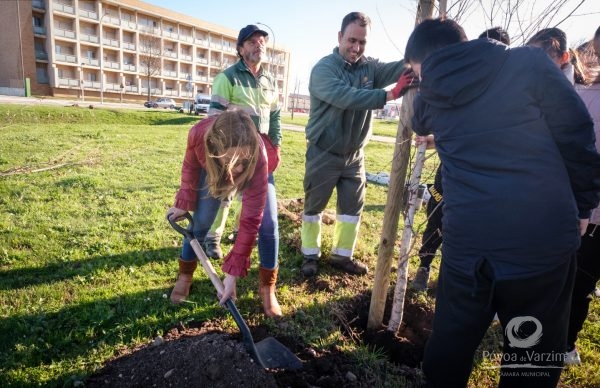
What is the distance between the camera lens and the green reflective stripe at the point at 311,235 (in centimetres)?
346

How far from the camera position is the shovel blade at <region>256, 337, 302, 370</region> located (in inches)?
82.9

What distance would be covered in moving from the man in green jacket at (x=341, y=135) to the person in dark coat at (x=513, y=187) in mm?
1326

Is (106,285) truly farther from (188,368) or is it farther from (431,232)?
(431,232)

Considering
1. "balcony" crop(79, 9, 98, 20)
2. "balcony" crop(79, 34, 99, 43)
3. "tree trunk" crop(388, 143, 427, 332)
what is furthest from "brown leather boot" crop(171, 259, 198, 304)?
"balcony" crop(79, 9, 98, 20)

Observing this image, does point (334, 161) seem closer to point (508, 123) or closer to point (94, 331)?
point (508, 123)

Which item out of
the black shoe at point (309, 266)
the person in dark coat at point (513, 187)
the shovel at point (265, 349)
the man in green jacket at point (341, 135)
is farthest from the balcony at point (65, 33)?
the person in dark coat at point (513, 187)

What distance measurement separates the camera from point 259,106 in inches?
139

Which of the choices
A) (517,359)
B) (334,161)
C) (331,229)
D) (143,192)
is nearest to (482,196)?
(517,359)

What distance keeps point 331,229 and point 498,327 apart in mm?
2076

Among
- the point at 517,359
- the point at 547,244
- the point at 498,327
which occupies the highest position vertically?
the point at 547,244

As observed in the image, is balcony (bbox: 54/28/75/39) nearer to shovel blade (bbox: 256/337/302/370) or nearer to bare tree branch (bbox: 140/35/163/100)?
bare tree branch (bbox: 140/35/163/100)

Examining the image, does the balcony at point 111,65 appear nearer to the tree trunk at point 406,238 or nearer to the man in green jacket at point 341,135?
the man in green jacket at point 341,135

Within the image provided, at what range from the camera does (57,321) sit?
253 cm

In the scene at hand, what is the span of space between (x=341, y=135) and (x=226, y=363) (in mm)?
2033
